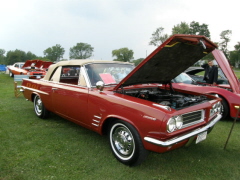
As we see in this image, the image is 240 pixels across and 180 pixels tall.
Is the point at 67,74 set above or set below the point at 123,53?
below

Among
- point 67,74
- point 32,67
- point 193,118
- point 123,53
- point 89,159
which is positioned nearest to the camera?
point 193,118

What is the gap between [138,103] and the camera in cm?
251

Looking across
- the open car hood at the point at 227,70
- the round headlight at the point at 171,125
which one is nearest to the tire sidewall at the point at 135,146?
the round headlight at the point at 171,125

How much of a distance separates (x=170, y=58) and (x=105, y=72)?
1.24 meters

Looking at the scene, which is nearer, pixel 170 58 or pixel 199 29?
pixel 170 58

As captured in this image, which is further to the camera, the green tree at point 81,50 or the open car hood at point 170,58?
the green tree at point 81,50

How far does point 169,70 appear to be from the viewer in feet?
11.6

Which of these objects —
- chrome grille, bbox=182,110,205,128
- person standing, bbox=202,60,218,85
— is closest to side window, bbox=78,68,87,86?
chrome grille, bbox=182,110,205,128

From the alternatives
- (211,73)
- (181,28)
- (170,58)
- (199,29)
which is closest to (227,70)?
(211,73)

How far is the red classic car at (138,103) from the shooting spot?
236 centimetres

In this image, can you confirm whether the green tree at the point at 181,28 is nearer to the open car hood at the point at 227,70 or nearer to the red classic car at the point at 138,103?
the open car hood at the point at 227,70

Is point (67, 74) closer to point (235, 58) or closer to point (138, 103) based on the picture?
point (138, 103)

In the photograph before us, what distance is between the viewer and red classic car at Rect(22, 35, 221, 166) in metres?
2.36

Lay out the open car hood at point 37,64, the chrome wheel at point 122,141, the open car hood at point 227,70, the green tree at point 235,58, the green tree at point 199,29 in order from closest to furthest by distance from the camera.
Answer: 1. the chrome wheel at point 122,141
2. the open car hood at point 227,70
3. the open car hood at point 37,64
4. the green tree at point 235,58
5. the green tree at point 199,29
